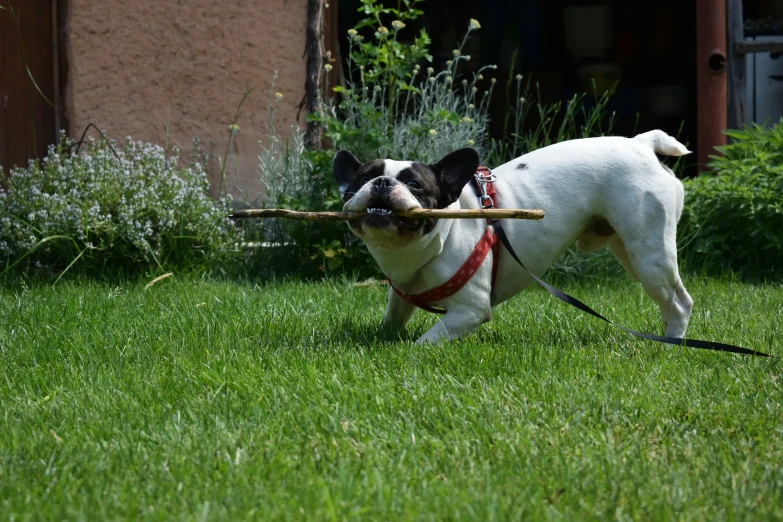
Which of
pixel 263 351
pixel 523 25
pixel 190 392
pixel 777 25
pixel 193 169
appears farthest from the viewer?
pixel 523 25

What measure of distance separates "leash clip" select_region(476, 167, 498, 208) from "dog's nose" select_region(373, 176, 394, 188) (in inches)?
19.9

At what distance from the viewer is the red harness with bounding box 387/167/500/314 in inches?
142

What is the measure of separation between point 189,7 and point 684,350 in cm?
500

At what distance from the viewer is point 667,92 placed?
10594 millimetres

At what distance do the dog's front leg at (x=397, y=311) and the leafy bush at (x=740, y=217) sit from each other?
111 inches

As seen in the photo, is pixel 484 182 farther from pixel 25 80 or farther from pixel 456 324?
pixel 25 80

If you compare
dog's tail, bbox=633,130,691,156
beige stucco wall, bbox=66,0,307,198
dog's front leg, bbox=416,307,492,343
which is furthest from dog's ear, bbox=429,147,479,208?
beige stucco wall, bbox=66,0,307,198

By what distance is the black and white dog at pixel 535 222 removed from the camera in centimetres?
356

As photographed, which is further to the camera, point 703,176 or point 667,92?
point 667,92

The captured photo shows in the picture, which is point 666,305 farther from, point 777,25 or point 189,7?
point 777,25

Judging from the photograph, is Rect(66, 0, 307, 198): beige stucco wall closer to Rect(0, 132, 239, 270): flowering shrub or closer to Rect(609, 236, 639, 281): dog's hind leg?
Rect(0, 132, 239, 270): flowering shrub

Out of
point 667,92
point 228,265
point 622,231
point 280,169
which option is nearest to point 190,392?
point 622,231

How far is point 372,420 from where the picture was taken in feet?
8.77

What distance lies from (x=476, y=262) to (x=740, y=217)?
10.6 feet
